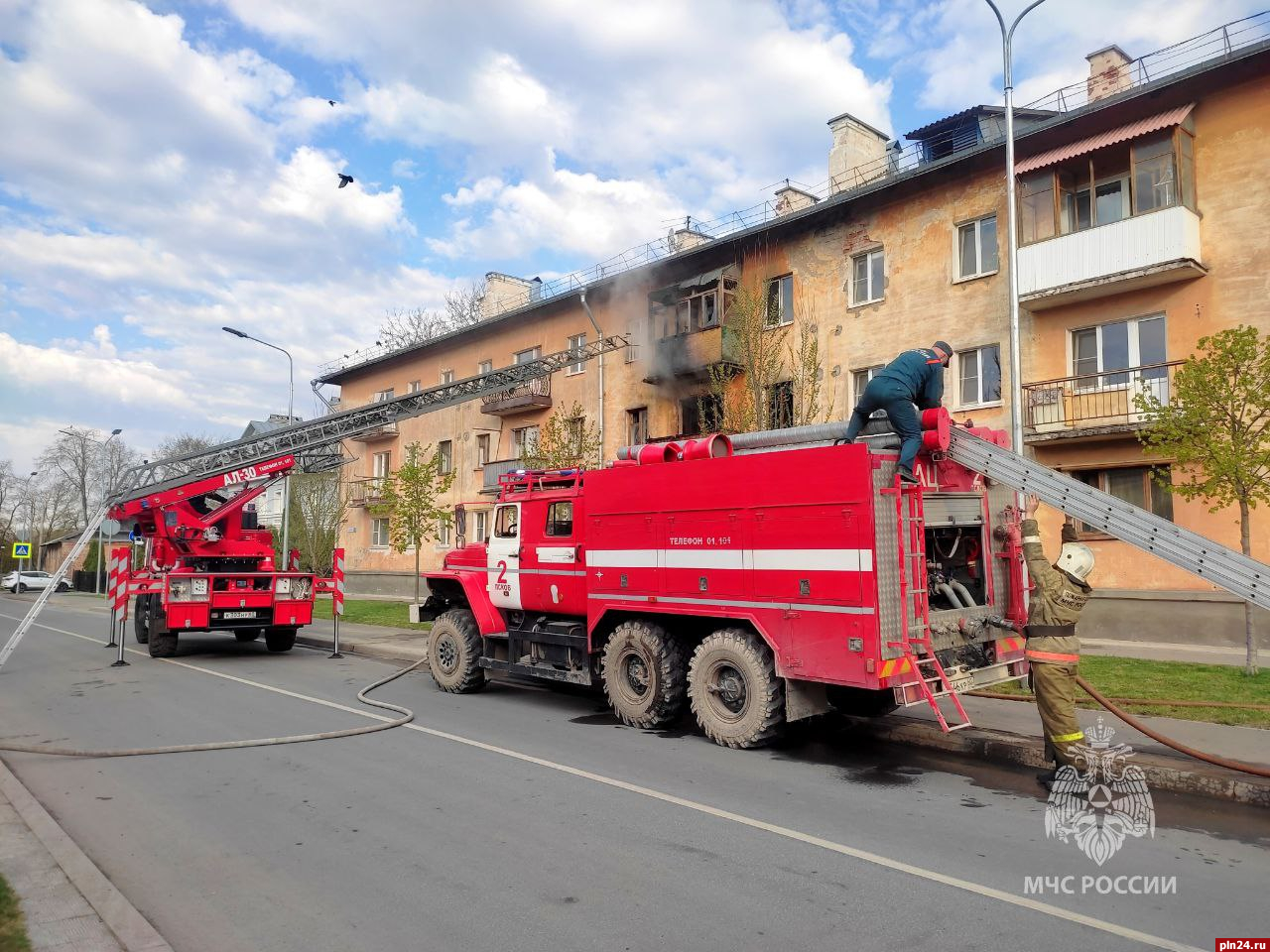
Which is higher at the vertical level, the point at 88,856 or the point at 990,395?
the point at 990,395

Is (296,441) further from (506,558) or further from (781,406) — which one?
(781,406)

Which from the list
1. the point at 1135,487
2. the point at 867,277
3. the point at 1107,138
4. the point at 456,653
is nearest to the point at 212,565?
A: the point at 456,653

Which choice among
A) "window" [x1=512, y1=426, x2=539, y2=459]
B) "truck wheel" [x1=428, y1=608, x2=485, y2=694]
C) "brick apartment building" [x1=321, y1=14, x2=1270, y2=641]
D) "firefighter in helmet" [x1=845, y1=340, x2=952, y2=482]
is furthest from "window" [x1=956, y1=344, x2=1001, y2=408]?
"window" [x1=512, y1=426, x2=539, y2=459]

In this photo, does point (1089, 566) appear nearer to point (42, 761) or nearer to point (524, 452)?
point (42, 761)

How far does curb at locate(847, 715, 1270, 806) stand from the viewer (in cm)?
609

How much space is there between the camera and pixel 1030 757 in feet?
23.4

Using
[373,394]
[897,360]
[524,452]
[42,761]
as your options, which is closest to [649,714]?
[897,360]

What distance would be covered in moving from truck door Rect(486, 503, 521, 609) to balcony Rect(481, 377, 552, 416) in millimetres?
18652

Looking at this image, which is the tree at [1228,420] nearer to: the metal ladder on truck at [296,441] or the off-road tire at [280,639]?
the metal ladder on truck at [296,441]

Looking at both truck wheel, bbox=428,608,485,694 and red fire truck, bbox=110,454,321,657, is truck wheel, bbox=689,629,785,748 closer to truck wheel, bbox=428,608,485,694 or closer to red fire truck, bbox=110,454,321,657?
truck wheel, bbox=428,608,485,694

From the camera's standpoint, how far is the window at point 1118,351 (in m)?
16.1

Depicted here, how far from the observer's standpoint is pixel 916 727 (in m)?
8.09

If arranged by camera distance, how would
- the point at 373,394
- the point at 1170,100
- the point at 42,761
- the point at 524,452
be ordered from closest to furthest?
the point at 42,761 → the point at 1170,100 → the point at 524,452 → the point at 373,394

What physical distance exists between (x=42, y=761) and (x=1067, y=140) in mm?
19576
